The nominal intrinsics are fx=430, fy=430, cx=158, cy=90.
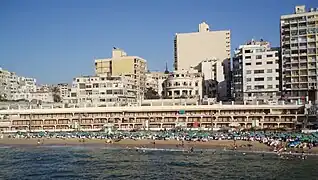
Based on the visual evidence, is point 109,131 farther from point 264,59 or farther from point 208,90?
point 208,90

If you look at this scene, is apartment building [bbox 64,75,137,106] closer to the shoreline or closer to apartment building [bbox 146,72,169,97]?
apartment building [bbox 146,72,169,97]

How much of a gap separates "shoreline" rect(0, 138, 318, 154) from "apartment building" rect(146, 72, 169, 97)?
6549 cm

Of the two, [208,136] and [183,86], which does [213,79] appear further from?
[208,136]

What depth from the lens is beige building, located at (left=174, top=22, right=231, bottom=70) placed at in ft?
471

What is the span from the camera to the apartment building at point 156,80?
145 meters

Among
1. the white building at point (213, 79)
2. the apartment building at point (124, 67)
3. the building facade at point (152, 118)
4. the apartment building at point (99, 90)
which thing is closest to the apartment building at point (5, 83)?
the apartment building at point (124, 67)

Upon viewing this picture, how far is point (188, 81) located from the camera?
383ft

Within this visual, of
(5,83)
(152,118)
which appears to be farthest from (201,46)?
(5,83)

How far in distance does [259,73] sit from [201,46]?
50295 millimetres

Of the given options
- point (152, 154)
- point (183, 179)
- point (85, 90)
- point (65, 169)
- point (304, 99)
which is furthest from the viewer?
point (85, 90)

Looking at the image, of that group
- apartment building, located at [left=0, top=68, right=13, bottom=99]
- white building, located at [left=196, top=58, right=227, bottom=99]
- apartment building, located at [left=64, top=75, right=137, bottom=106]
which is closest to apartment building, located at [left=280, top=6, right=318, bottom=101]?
white building, located at [left=196, top=58, right=227, bottom=99]

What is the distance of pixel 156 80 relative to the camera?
160 m

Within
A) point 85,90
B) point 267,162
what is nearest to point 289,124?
point 267,162

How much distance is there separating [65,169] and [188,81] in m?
69.4
